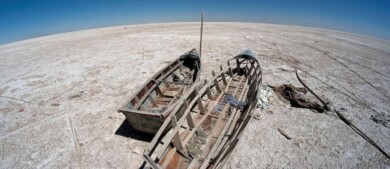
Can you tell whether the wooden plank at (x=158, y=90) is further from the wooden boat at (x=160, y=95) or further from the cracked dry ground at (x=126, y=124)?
the cracked dry ground at (x=126, y=124)

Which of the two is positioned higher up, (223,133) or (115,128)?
(223,133)

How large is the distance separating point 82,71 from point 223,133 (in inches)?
453

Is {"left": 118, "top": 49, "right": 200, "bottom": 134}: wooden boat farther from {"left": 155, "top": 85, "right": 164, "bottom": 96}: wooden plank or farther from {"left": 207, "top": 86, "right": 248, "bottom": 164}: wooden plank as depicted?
{"left": 207, "top": 86, "right": 248, "bottom": 164}: wooden plank

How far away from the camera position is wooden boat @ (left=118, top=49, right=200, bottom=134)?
5540 millimetres

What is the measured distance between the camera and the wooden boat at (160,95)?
5.54 m

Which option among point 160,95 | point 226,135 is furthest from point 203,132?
point 160,95

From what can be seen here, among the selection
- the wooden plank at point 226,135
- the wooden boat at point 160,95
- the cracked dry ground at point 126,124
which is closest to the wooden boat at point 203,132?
the wooden plank at point 226,135

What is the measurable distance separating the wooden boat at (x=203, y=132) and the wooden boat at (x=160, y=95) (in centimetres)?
44

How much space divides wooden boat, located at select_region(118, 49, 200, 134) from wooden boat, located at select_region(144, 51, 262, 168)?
44 centimetres

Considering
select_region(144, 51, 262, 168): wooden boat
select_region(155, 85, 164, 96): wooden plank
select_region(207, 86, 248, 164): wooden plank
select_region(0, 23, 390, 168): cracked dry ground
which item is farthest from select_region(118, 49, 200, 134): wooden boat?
select_region(207, 86, 248, 164): wooden plank

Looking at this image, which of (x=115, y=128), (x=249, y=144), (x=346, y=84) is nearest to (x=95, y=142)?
(x=115, y=128)

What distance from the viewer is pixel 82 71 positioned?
13.3 m

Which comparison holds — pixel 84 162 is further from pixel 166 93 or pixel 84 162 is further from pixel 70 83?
pixel 70 83

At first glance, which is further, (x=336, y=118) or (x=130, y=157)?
(x=336, y=118)
